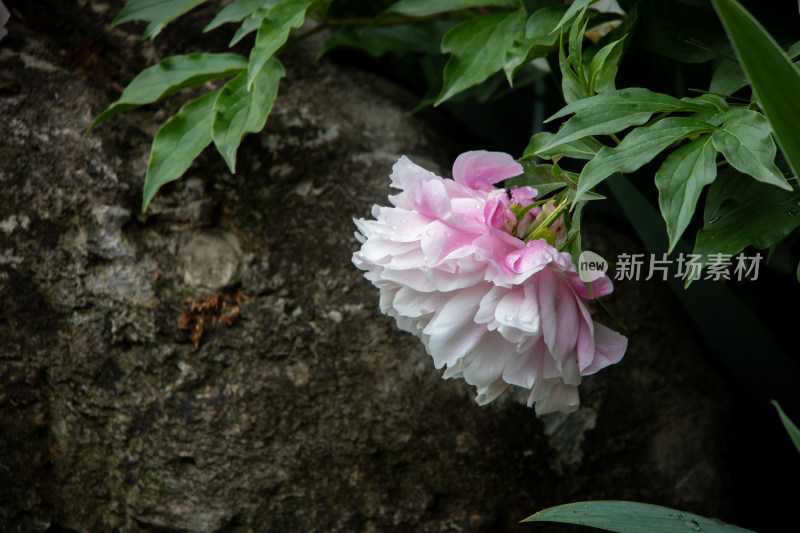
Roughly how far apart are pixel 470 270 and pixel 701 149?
0.21 m

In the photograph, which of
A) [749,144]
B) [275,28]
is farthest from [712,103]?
[275,28]

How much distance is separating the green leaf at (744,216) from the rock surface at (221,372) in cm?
36

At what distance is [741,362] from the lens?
0.95 meters

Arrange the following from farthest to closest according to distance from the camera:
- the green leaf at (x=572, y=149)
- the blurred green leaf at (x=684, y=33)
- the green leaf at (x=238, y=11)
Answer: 1. the green leaf at (x=238, y=11)
2. the blurred green leaf at (x=684, y=33)
3. the green leaf at (x=572, y=149)

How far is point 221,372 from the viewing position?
0.84 metres

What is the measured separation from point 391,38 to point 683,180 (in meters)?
0.64

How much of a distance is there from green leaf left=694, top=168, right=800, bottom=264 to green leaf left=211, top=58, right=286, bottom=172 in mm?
498

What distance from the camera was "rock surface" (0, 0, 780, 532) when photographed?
83cm

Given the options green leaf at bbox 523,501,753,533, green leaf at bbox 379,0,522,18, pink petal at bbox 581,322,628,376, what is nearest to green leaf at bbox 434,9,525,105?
green leaf at bbox 379,0,522,18

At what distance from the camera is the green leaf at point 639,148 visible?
514 millimetres

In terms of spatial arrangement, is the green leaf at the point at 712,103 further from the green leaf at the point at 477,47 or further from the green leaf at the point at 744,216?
the green leaf at the point at 477,47

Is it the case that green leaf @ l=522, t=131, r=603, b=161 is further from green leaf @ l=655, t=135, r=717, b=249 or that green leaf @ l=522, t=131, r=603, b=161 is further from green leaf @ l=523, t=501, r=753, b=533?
green leaf @ l=523, t=501, r=753, b=533

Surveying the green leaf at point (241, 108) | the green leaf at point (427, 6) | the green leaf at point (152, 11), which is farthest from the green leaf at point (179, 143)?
the green leaf at point (427, 6)

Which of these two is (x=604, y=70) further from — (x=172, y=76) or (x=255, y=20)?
(x=172, y=76)
